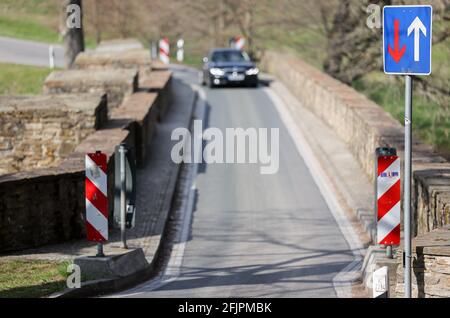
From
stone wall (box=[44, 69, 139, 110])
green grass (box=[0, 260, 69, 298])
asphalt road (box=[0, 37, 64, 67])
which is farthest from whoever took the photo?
asphalt road (box=[0, 37, 64, 67])

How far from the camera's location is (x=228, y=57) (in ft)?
127

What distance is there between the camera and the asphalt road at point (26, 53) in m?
42.6

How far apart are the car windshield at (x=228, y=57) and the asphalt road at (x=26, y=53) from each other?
674cm

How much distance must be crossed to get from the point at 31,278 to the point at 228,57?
2724 centimetres

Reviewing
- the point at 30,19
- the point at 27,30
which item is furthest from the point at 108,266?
the point at 30,19

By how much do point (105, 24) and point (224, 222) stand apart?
41.5 meters

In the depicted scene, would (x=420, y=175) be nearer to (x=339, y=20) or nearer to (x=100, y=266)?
(x=100, y=266)

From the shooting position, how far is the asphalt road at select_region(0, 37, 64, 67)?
42.6 meters

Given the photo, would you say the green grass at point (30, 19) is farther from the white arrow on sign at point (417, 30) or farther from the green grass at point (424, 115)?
the white arrow on sign at point (417, 30)

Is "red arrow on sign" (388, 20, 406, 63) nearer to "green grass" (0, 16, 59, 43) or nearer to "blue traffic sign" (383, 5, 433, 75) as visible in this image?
"blue traffic sign" (383, 5, 433, 75)

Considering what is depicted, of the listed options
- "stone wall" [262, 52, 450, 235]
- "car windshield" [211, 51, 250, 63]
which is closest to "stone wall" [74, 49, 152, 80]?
"stone wall" [262, 52, 450, 235]

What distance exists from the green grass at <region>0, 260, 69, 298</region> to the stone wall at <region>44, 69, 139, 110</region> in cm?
1202

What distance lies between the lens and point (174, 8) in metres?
56.4
